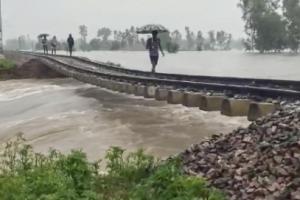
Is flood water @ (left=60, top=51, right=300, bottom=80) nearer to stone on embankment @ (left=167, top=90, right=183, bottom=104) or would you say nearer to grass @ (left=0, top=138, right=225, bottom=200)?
stone on embankment @ (left=167, top=90, right=183, bottom=104)

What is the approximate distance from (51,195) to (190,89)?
8378 mm

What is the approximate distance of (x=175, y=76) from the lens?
18328 millimetres

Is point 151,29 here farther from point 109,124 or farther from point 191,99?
point 191,99

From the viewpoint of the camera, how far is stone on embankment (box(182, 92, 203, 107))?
12.4m

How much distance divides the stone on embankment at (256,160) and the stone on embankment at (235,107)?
217 centimetres

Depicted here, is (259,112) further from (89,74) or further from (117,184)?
(89,74)

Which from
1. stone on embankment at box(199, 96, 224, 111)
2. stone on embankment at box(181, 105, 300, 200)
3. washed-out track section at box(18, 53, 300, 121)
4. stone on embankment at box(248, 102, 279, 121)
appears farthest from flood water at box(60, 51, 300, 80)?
stone on embankment at box(181, 105, 300, 200)

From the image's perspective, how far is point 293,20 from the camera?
76.3 meters

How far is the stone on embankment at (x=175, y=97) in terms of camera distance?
13.6 metres

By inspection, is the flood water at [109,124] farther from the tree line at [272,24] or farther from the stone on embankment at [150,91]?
the tree line at [272,24]

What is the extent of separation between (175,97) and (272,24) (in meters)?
67.5

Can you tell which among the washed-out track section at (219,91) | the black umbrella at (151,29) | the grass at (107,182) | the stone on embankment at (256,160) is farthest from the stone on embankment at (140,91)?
the stone on embankment at (256,160)

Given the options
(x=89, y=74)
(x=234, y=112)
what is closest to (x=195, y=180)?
(x=234, y=112)

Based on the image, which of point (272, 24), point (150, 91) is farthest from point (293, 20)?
point (150, 91)
